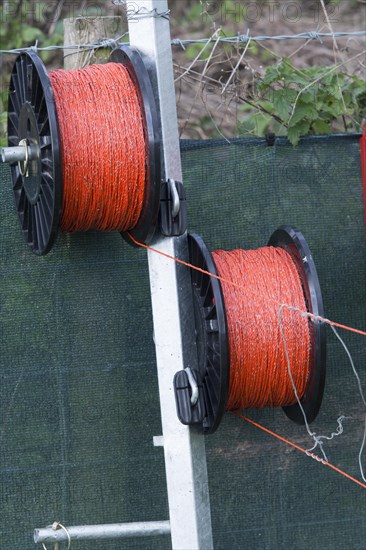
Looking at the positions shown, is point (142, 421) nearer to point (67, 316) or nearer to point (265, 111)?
point (67, 316)

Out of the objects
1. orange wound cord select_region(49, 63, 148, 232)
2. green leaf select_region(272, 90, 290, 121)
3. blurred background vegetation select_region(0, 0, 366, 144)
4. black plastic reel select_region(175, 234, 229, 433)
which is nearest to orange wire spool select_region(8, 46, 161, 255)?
orange wound cord select_region(49, 63, 148, 232)

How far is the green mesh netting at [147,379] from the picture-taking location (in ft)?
10.0

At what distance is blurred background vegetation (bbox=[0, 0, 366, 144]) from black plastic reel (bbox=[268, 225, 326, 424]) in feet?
1.96

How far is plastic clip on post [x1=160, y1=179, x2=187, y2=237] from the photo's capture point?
103 inches

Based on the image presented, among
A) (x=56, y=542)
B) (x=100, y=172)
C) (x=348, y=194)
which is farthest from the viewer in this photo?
(x=348, y=194)

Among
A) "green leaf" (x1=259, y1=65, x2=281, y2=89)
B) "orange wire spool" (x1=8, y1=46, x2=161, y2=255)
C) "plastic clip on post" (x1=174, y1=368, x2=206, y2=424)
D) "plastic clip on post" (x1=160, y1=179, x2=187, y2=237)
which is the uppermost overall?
"green leaf" (x1=259, y1=65, x2=281, y2=89)

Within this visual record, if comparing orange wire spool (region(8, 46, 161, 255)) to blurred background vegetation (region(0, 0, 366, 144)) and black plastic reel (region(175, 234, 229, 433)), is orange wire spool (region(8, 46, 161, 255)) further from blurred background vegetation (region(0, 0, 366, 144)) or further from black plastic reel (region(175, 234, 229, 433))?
blurred background vegetation (region(0, 0, 366, 144))

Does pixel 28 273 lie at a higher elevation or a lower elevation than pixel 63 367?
higher

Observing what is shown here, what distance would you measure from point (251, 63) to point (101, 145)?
346 cm

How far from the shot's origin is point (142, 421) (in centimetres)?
312

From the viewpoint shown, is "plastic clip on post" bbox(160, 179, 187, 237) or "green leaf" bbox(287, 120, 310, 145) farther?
"green leaf" bbox(287, 120, 310, 145)

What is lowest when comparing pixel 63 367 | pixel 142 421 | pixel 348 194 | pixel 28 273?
pixel 142 421

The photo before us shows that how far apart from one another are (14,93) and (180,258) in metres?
0.77

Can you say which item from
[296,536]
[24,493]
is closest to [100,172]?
[24,493]
